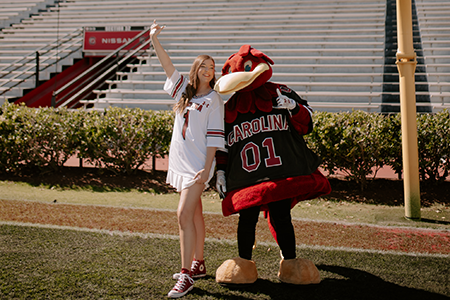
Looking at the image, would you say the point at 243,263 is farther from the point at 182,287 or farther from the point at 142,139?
the point at 142,139

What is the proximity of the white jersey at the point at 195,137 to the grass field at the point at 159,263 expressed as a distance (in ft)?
2.71

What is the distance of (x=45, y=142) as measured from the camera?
701 centimetres

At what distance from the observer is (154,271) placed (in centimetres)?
310

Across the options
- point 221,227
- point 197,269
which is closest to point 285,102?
point 197,269

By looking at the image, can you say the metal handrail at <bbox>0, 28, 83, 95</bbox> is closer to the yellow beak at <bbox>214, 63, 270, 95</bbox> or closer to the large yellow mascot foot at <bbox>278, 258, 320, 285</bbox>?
the yellow beak at <bbox>214, 63, 270, 95</bbox>

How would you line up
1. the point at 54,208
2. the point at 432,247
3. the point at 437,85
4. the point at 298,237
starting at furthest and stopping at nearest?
the point at 437,85
the point at 54,208
the point at 298,237
the point at 432,247

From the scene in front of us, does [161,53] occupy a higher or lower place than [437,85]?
lower

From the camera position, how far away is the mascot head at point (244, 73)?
9.38 feet

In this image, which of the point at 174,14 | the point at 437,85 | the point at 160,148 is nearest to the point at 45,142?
the point at 160,148

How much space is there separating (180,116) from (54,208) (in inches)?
123

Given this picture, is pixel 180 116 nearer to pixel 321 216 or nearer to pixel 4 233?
pixel 4 233

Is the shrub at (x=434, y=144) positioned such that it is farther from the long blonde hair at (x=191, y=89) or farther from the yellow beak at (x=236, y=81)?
the long blonde hair at (x=191, y=89)

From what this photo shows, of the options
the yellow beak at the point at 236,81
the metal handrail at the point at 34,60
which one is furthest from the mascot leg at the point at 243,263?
the metal handrail at the point at 34,60

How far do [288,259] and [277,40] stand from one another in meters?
11.6
